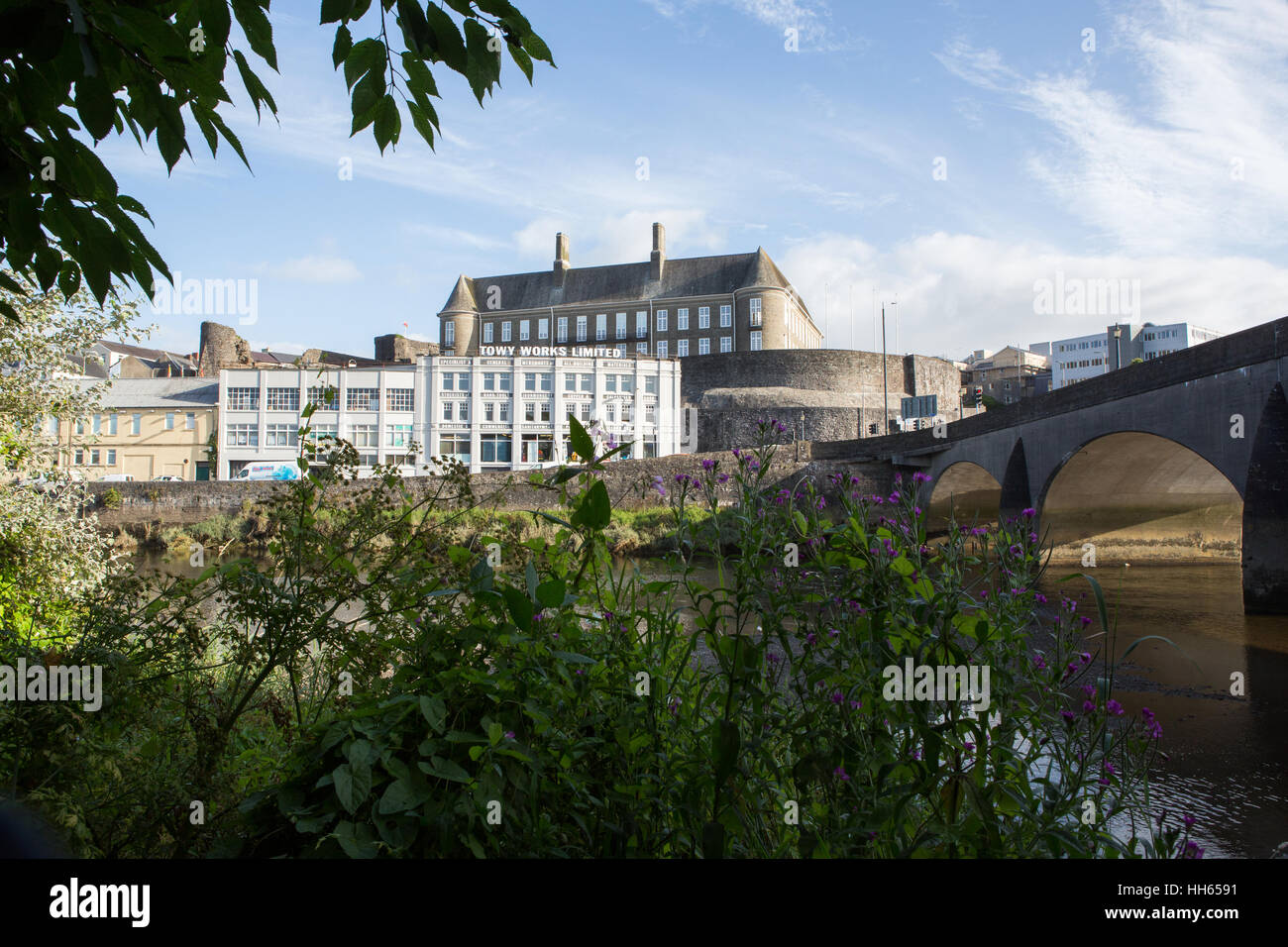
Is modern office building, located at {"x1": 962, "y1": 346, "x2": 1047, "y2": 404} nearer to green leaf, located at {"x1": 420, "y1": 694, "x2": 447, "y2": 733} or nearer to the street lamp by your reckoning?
the street lamp

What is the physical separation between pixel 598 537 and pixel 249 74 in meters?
1.65

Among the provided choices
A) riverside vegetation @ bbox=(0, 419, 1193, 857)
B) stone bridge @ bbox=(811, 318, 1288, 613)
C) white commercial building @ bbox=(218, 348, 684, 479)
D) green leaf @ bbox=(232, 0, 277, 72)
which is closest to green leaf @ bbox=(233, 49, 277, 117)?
green leaf @ bbox=(232, 0, 277, 72)

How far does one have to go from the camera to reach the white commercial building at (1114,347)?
267 ft

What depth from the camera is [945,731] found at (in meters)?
2.10

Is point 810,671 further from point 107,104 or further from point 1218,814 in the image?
point 1218,814

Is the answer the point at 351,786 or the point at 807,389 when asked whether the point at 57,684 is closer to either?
the point at 351,786

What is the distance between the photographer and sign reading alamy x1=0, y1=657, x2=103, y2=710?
2.43 meters

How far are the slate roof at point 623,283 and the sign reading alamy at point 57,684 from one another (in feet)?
232

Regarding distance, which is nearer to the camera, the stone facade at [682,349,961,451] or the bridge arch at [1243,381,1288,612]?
the bridge arch at [1243,381,1288,612]

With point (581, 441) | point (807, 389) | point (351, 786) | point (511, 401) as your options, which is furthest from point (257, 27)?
point (807, 389)

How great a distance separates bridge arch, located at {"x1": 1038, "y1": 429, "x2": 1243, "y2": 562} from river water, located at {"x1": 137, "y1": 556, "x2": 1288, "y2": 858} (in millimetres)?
6246

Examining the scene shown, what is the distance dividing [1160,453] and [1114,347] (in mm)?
66111

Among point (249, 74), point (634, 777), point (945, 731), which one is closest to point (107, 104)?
point (249, 74)

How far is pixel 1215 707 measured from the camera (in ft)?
34.4
